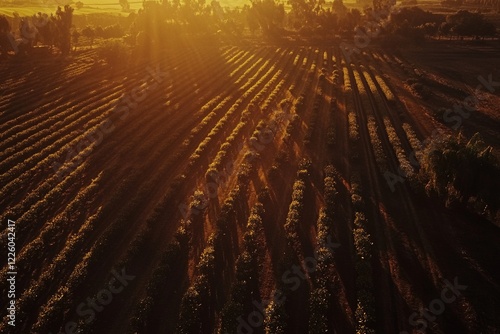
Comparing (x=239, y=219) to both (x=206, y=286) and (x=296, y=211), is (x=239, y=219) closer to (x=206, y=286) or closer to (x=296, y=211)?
(x=296, y=211)

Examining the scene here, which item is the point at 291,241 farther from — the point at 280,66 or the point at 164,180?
the point at 280,66

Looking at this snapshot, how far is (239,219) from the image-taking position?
30250 millimetres

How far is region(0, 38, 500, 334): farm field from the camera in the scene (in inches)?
869

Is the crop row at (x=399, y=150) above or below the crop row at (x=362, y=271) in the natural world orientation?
above

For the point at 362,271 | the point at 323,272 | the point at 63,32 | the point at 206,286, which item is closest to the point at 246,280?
the point at 206,286

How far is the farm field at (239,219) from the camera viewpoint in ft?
72.4

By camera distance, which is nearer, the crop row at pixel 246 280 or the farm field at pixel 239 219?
the crop row at pixel 246 280

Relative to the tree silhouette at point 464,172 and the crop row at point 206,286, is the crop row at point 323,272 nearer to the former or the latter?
the crop row at point 206,286

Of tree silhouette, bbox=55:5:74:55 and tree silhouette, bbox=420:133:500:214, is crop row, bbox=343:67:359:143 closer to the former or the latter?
tree silhouette, bbox=420:133:500:214

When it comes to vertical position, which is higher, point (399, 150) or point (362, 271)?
point (399, 150)

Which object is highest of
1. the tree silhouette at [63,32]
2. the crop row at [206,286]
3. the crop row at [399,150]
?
the tree silhouette at [63,32]

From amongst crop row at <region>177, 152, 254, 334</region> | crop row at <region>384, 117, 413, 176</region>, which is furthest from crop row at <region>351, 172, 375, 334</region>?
crop row at <region>177, 152, 254, 334</region>

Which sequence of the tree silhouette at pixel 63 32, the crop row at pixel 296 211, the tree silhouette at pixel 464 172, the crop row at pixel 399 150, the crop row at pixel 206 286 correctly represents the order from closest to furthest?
the crop row at pixel 206 286
the crop row at pixel 296 211
the tree silhouette at pixel 464 172
the crop row at pixel 399 150
the tree silhouette at pixel 63 32

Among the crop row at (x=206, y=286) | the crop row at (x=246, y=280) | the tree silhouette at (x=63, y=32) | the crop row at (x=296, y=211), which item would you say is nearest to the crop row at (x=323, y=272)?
the crop row at (x=296, y=211)
